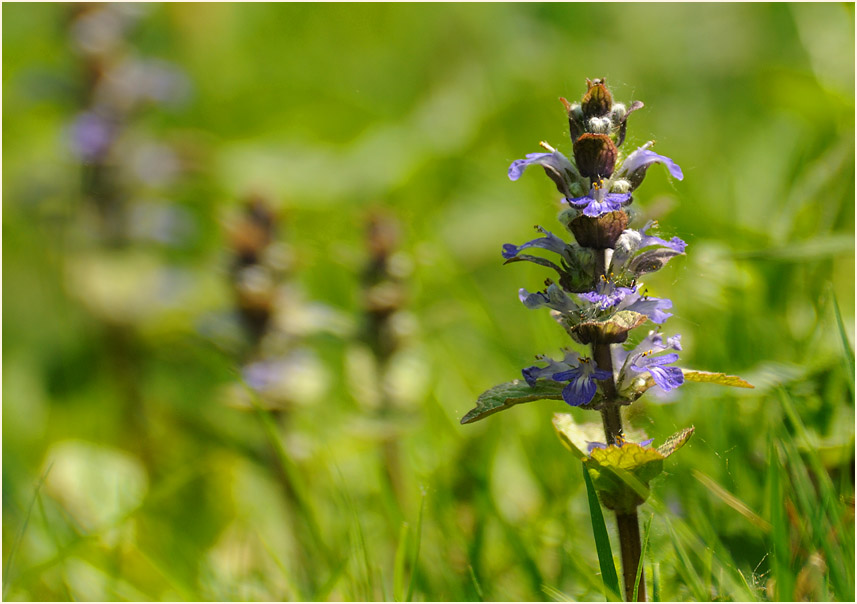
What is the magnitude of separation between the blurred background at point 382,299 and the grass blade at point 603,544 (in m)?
0.10

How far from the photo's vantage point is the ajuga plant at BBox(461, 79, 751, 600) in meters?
1.13

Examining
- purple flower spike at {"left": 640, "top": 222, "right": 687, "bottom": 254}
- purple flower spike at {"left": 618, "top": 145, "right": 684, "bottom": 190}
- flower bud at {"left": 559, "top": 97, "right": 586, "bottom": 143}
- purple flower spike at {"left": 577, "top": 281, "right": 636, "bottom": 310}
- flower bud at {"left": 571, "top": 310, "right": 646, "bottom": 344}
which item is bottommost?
flower bud at {"left": 571, "top": 310, "right": 646, "bottom": 344}

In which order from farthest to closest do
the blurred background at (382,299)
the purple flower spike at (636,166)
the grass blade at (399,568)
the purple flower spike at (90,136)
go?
the purple flower spike at (90,136) → the blurred background at (382,299) → the grass blade at (399,568) → the purple flower spike at (636,166)

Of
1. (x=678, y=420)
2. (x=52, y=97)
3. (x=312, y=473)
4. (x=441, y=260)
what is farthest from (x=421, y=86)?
(x=678, y=420)

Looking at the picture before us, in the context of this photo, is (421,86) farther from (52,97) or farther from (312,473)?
(312,473)

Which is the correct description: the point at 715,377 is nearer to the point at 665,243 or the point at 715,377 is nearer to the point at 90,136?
the point at 665,243

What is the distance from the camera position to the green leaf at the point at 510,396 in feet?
3.70

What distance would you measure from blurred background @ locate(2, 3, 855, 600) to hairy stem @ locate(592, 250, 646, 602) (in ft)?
0.24

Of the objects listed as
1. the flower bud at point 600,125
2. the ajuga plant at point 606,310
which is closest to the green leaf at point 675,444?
the ajuga plant at point 606,310

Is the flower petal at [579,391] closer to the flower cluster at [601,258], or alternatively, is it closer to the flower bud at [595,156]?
the flower cluster at [601,258]

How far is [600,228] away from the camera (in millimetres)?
1153

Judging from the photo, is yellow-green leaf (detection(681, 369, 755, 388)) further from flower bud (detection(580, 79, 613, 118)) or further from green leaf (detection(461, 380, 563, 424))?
flower bud (detection(580, 79, 613, 118))

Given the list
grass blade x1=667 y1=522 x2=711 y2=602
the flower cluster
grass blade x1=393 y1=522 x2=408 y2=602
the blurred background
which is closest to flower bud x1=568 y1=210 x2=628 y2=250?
the flower cluster

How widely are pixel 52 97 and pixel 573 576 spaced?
3.19 metres
